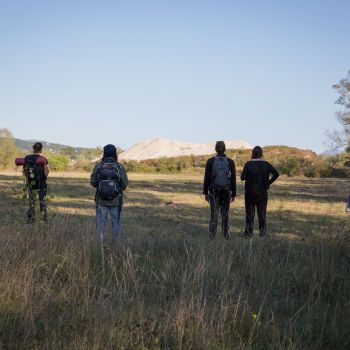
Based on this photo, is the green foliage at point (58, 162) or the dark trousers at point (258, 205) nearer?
the dark trousers at point (258, 205)

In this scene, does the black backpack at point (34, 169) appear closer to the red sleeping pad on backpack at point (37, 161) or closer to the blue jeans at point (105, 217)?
the red sleeping pad on backpack at point (37, 161)

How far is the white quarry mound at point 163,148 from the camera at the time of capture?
115688mm

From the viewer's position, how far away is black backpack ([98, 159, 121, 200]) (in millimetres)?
8305

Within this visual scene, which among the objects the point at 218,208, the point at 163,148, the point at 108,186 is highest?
the point at 163,148

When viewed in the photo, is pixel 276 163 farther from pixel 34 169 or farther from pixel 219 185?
pixel 219 185

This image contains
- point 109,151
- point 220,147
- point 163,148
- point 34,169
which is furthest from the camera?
point 163,148

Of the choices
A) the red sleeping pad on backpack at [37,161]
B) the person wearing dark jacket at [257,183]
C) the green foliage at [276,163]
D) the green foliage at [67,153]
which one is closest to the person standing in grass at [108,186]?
the red sleeping pad on backpack at [37,161]

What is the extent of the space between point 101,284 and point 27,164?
19.4ft

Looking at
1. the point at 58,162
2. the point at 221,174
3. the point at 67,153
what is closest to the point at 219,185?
the point at 221,174

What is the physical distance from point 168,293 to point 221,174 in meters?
4.57

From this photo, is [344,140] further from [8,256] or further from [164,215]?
[8,256]

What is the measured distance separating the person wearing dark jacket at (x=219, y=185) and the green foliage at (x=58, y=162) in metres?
53.2

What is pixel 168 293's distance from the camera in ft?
17.4

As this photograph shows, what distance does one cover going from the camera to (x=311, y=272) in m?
6.37
